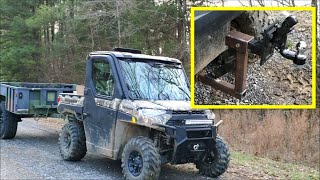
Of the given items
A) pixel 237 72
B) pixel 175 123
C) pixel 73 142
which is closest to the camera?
pixel 237 72

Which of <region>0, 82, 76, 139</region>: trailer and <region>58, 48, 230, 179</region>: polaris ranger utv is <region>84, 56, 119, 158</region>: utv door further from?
<region>0, 82, 76, 139</region>: trailer

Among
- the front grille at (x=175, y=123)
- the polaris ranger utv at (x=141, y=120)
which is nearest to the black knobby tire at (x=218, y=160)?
the polaris ranger utv at (x=141, y=120)

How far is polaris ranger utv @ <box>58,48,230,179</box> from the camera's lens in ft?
21.0

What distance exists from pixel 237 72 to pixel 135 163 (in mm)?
3430

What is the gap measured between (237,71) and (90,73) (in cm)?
451

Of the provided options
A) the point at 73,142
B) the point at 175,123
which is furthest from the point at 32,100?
the point at 175,123

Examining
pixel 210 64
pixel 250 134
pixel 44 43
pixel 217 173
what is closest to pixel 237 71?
pixel 210 64

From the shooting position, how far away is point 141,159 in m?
6.58

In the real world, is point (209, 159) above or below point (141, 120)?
below

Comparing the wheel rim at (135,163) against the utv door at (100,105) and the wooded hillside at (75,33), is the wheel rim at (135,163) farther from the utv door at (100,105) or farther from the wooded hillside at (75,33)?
the wooded hillside at (75,33)

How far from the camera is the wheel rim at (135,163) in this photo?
661 centimetres

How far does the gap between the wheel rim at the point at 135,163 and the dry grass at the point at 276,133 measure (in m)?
6.12

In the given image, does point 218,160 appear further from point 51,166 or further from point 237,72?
point 237,72

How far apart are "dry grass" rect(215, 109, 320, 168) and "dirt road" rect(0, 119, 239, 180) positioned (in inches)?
191
